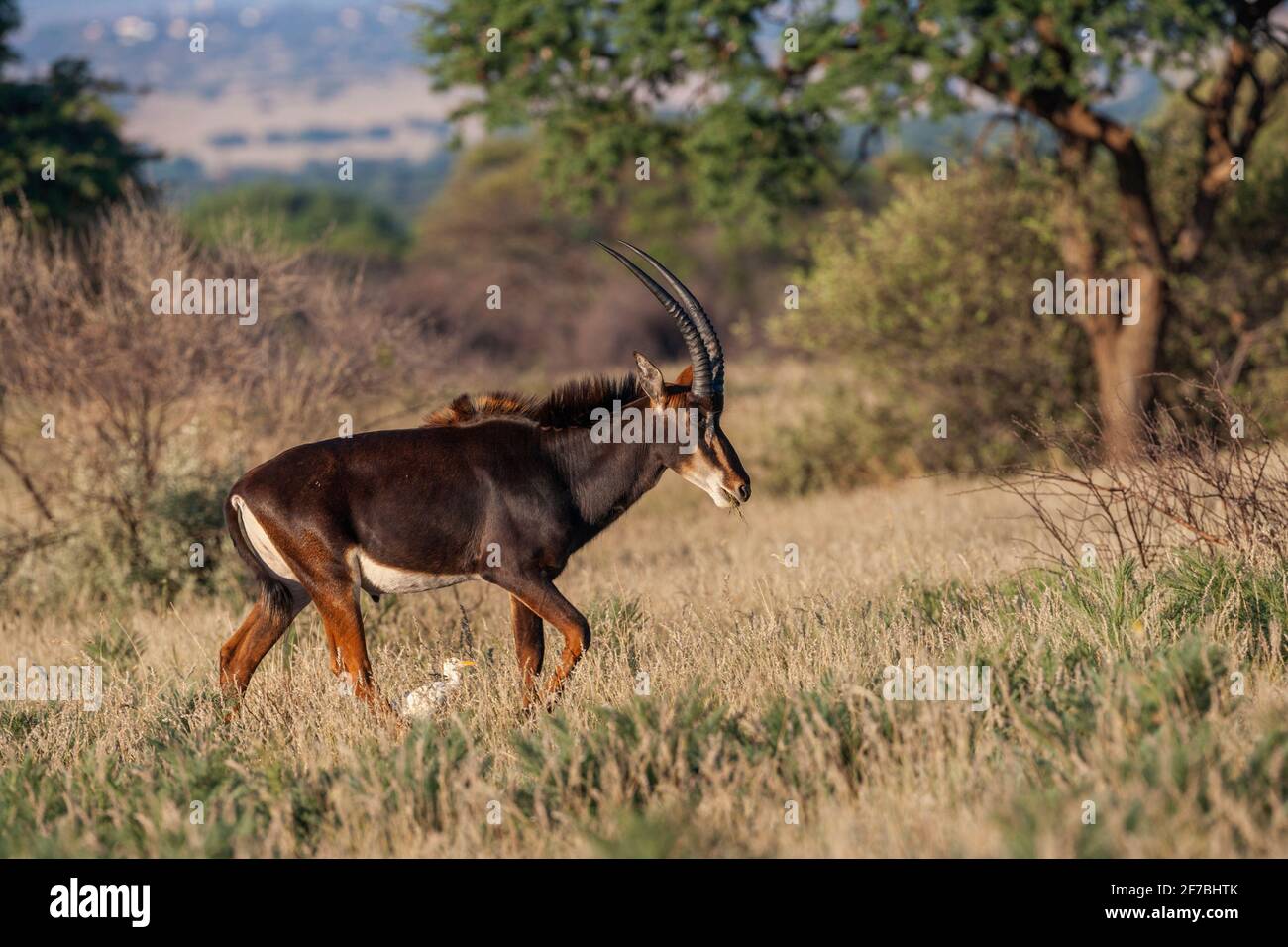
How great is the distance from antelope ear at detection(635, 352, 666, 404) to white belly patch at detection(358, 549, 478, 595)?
1390 mm

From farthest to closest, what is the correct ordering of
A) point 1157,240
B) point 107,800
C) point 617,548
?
point 1157,240 → point 617,548 → point 107,800

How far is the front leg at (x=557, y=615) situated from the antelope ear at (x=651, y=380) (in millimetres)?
1215

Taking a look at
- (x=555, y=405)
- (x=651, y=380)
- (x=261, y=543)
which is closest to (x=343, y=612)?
(x=261, y=543)

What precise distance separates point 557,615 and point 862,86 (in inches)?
401

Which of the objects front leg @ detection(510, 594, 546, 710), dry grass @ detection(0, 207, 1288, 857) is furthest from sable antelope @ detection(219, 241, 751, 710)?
dry grass @ detection(0, 207, 1288, 857)

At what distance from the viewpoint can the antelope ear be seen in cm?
716

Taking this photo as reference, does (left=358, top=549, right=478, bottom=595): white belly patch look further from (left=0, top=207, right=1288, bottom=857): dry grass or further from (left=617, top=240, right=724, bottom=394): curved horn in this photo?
(left=617, top=240, right=724, bottom=394): curved horn

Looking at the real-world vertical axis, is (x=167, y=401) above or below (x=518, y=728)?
above

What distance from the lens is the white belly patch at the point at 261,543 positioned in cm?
719

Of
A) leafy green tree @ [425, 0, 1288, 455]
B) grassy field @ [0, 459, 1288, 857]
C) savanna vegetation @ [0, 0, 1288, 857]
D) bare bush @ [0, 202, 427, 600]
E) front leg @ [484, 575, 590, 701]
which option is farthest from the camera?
leafy green tree @ [425, 0, 1288, 455]

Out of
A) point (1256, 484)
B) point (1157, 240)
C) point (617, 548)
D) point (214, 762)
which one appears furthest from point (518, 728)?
point (1157, 240)

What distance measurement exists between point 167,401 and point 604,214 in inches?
1708
